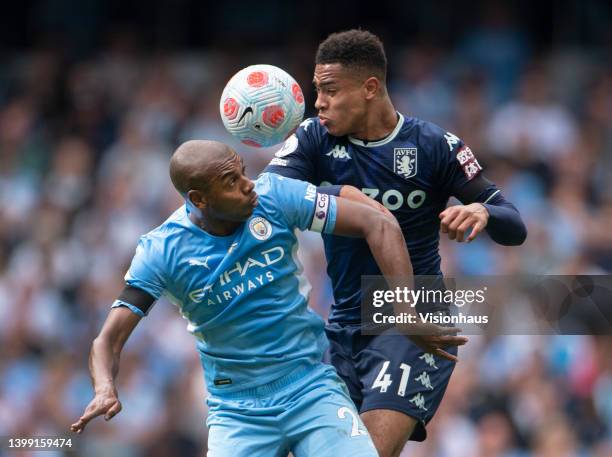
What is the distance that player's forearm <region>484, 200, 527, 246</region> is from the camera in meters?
6.49

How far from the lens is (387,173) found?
6801 mm

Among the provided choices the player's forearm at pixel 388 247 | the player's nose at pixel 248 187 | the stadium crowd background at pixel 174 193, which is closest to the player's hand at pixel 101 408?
the player's nose at pixel 248 187

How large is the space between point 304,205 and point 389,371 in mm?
1134

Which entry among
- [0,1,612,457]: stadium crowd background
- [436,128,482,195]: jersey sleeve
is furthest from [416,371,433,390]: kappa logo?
[0,1,612,457]: stadium crowd background

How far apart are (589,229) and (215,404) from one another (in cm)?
693

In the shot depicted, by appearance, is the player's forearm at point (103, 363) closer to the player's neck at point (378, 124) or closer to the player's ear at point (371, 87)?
the player's neck at point (378, 124)

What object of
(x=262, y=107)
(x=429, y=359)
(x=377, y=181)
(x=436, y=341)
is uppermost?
(x=262, y=107)

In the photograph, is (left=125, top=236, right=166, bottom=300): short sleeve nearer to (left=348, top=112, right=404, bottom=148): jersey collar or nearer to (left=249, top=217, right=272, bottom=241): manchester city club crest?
(left=249, top=217, right=272, bottom=241): manchester city club crest

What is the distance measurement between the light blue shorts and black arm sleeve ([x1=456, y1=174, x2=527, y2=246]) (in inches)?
48.1

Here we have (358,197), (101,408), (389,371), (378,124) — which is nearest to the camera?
(101,408)

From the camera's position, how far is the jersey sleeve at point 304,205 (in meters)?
6.07

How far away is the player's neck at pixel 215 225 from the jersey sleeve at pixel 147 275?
0.26 meters

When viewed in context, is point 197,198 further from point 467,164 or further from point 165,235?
point 467,164

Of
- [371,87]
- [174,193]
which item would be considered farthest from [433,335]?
[174,193]
